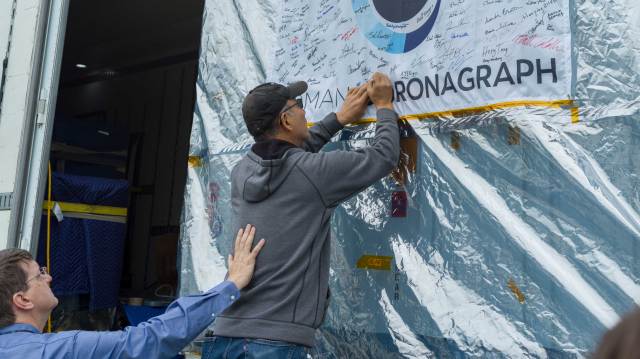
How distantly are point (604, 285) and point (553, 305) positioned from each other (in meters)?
0.17

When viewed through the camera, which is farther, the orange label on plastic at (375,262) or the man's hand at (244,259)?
the orange label on plastic at (375,262)

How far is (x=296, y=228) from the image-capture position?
236 cm

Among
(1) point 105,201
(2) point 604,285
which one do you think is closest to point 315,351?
(2) point 604,285

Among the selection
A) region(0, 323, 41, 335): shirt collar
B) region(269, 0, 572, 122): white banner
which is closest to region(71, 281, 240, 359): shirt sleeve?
region(0, 323, 41, 335): shirt collar

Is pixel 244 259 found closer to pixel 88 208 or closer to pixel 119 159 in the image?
pixel 88 208

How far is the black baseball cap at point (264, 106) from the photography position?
97.9 inches

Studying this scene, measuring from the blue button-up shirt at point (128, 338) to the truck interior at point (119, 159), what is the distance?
99.7 inches

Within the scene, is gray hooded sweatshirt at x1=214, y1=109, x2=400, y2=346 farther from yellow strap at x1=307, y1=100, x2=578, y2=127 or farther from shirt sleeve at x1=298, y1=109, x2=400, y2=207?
yellow strap at x1=307, y1=100, x2=578, y2=127

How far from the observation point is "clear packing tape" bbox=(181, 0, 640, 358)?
84.5 inches

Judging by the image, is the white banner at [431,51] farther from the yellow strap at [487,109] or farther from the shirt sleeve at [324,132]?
the shirt sleeve at [324,132]

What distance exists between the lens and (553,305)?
222 centimetres

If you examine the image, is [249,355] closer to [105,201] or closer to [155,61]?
[105,201]

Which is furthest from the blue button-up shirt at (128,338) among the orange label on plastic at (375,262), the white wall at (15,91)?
the white wall at (15,91)

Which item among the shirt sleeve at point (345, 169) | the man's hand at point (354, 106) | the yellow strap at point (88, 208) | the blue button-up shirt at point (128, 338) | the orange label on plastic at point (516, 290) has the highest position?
the man's hand at point (354, 106)
